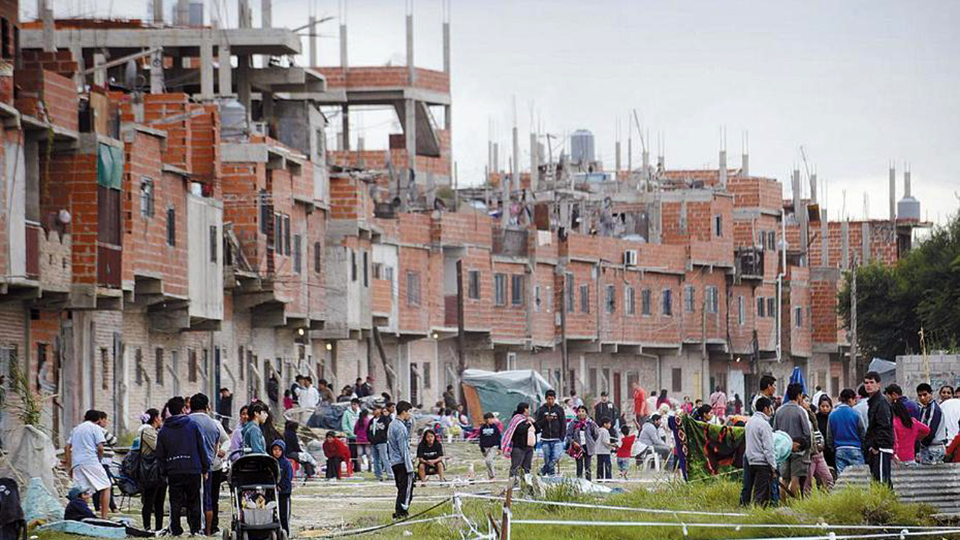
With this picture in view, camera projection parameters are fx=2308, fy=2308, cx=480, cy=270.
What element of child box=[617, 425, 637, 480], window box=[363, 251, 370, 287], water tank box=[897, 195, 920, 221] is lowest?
child box=[617, 425, 637, 480]

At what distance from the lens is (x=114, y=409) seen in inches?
1861

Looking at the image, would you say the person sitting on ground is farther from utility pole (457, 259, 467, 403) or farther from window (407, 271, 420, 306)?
utility pole (457, 259, 467, 403)

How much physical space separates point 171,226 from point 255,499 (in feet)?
85.2

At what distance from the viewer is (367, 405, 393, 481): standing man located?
135 ft

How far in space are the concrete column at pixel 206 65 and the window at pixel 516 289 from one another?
955 inches

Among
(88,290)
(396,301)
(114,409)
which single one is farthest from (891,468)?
(396,301)

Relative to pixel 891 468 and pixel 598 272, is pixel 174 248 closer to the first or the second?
Result: pixel 891 468

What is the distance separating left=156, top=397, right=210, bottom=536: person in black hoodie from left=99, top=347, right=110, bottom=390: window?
805 inches

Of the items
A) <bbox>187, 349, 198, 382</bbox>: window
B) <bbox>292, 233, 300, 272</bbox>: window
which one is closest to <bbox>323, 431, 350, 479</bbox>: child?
<bbox>187, 349, 198, 382</bbox>: window

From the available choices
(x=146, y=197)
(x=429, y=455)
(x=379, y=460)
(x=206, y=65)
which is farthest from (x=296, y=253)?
(x=429, y=455)

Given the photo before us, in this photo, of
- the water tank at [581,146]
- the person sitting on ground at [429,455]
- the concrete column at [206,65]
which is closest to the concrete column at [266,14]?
the concrete column at [206,65]

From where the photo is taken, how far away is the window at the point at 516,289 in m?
81.9

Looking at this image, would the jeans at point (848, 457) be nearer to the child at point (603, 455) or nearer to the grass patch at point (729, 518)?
the grass patch at point (729, 518)

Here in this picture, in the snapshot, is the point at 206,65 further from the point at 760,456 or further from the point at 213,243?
the point at 760,456
